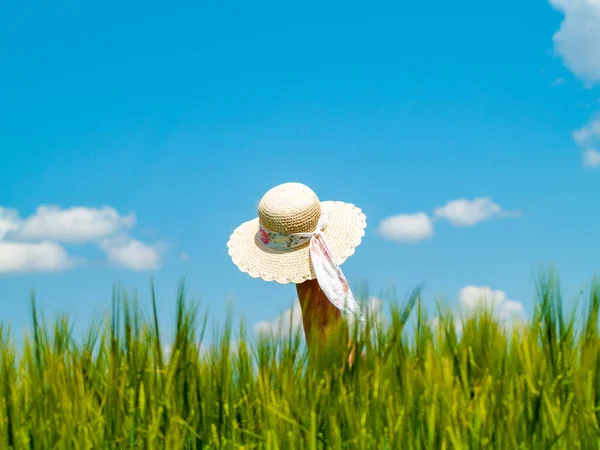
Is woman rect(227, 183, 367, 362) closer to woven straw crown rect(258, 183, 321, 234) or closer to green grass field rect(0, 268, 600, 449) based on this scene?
woven straw crown rect(258, 183, 321, 234)

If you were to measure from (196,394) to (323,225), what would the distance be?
5.44ft

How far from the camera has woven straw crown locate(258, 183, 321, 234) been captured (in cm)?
368

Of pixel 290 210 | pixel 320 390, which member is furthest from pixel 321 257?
pixel 320 390

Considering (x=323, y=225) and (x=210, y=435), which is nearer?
(x=210, y=435)

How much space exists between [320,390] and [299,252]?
1.61 meters

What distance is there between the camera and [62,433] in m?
2.08

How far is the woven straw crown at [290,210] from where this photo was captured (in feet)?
12.1

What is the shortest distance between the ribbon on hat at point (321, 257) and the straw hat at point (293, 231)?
11 mm

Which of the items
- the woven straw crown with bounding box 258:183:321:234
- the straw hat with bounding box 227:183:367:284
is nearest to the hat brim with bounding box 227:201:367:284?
the straw hat with bounding box 227:183:367:284

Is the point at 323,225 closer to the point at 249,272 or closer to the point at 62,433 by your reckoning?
the point at 249,272

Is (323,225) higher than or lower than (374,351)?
higher

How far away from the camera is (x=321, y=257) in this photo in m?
3.64

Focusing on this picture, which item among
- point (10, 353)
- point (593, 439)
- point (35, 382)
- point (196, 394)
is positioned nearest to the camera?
point (593, 439)

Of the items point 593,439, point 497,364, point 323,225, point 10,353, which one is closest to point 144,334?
point 10,353
